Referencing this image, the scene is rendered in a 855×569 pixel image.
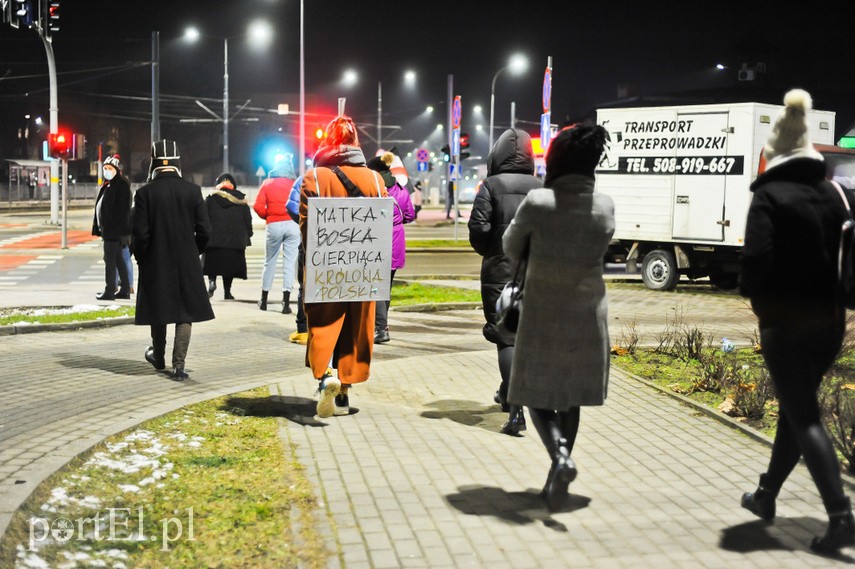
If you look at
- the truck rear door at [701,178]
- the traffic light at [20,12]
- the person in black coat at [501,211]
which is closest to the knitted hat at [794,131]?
the person in black coat at [501,211]

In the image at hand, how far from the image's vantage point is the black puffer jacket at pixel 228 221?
1484cm

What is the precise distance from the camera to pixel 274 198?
44.5 feet

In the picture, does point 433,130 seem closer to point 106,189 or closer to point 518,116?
point 518,116

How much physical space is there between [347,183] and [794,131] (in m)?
3.37

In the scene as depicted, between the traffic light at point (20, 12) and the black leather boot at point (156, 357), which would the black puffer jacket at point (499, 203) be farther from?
the traffic light at point (20, 12)

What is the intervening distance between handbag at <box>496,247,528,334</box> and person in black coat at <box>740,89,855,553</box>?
3.56ft

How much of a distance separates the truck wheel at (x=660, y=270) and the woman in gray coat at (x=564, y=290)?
45.3ft

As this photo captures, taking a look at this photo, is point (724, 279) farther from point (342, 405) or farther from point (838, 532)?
point (838, 532)

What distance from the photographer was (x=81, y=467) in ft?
19.6

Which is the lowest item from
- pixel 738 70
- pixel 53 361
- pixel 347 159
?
pixel 53 361

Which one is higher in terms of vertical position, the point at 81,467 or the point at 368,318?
the point at 368,318

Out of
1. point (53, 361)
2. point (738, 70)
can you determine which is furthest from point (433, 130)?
point (53, 361)

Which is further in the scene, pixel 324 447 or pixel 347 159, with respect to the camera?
pixel 347 159

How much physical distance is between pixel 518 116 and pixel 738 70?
34.3 metres
